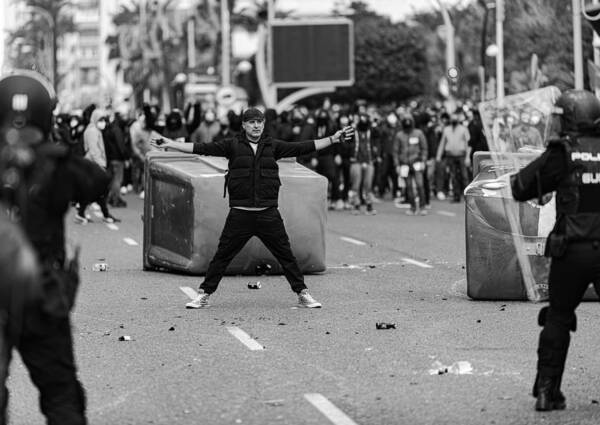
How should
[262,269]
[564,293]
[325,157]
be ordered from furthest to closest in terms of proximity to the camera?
[325,157], [262,269], [564,293]

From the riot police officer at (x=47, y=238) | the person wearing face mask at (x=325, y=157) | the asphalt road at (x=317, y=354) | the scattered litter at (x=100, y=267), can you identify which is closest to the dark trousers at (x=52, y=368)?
the riot police officer at (x=47, y=238)

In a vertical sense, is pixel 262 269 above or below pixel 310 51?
below

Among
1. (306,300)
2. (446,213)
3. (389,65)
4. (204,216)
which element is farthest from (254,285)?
(389,65)

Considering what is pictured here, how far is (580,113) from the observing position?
8.09 metres

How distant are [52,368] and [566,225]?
286 cm

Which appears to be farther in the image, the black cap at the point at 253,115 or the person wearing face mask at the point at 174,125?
the person wearing face mask at the point at 174,125

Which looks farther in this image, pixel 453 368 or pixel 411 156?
pixel 411 156

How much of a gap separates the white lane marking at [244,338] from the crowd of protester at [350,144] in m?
13.0

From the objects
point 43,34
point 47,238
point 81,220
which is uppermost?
point 43,34

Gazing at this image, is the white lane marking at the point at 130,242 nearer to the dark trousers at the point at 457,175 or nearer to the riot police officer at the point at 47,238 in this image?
the dark trousers at the point at 457,175

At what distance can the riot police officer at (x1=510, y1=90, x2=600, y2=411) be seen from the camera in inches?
310

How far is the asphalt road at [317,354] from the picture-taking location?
8.24 m

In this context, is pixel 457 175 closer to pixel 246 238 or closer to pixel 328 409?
pixel 246 238

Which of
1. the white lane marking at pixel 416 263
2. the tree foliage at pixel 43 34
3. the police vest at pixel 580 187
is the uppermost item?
the tree foliage at pixel 43 34
